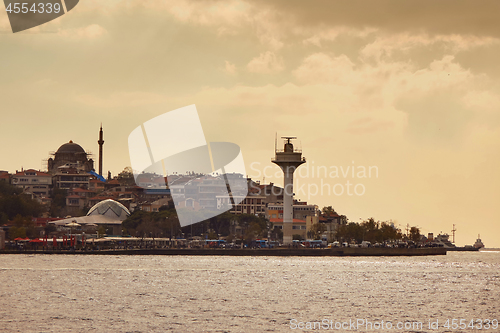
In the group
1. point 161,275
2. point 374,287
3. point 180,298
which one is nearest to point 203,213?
point 161,275

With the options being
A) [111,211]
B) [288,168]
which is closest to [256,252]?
[288,168]

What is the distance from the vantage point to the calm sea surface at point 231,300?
42.0 m

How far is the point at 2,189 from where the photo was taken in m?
168

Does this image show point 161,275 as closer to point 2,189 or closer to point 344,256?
point 344,256

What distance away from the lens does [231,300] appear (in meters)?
52.8

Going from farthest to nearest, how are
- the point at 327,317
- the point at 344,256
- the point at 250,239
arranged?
the point at 250,239
the point at 344,256
the point at 327,317

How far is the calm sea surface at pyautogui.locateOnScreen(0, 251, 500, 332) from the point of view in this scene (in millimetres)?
42000

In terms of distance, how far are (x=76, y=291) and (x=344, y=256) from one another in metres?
78.1

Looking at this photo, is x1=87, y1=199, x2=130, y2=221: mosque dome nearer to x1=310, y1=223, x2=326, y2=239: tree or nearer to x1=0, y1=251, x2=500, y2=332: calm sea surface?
x1=310, y1=223, x2=326, y2=239: tree
